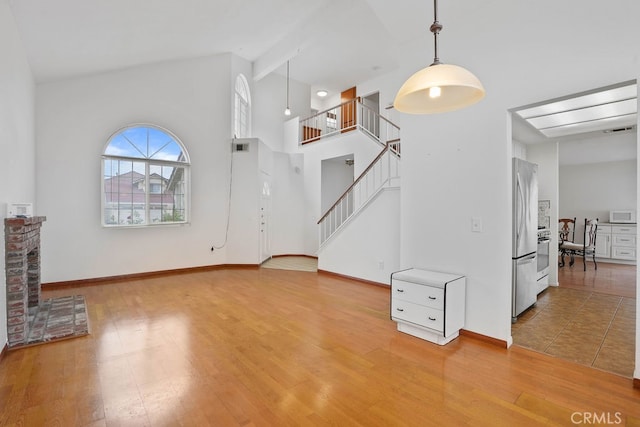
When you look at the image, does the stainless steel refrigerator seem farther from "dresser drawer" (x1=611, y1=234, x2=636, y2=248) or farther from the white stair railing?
"dresser drawer" (x1=611, y1=234, x2=636, y2=248)

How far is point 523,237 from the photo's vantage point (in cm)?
359

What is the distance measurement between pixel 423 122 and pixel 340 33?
417cm

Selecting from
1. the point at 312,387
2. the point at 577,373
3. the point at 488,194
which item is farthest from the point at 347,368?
the point at 488,194

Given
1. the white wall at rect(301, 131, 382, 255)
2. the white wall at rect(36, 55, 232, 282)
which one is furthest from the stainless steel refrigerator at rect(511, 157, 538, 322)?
the white wall at rect(36, 55, 232, 282)

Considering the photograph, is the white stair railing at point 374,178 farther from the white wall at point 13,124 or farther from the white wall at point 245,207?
the white wall at point 13,124

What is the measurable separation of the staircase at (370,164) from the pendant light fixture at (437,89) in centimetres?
276

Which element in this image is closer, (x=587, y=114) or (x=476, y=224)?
(x=476, y=224)

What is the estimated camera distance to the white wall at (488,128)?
7.83ft

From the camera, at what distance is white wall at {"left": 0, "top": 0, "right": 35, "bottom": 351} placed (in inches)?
109

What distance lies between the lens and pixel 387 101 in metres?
8.20

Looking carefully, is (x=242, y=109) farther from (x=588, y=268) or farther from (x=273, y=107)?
(x=588, y=268)

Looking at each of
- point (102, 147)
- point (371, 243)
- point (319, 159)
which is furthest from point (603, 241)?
point (102, 147)

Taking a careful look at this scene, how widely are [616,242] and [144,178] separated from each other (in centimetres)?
1087

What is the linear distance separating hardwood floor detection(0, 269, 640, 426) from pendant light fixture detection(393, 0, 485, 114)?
2.04 meters
